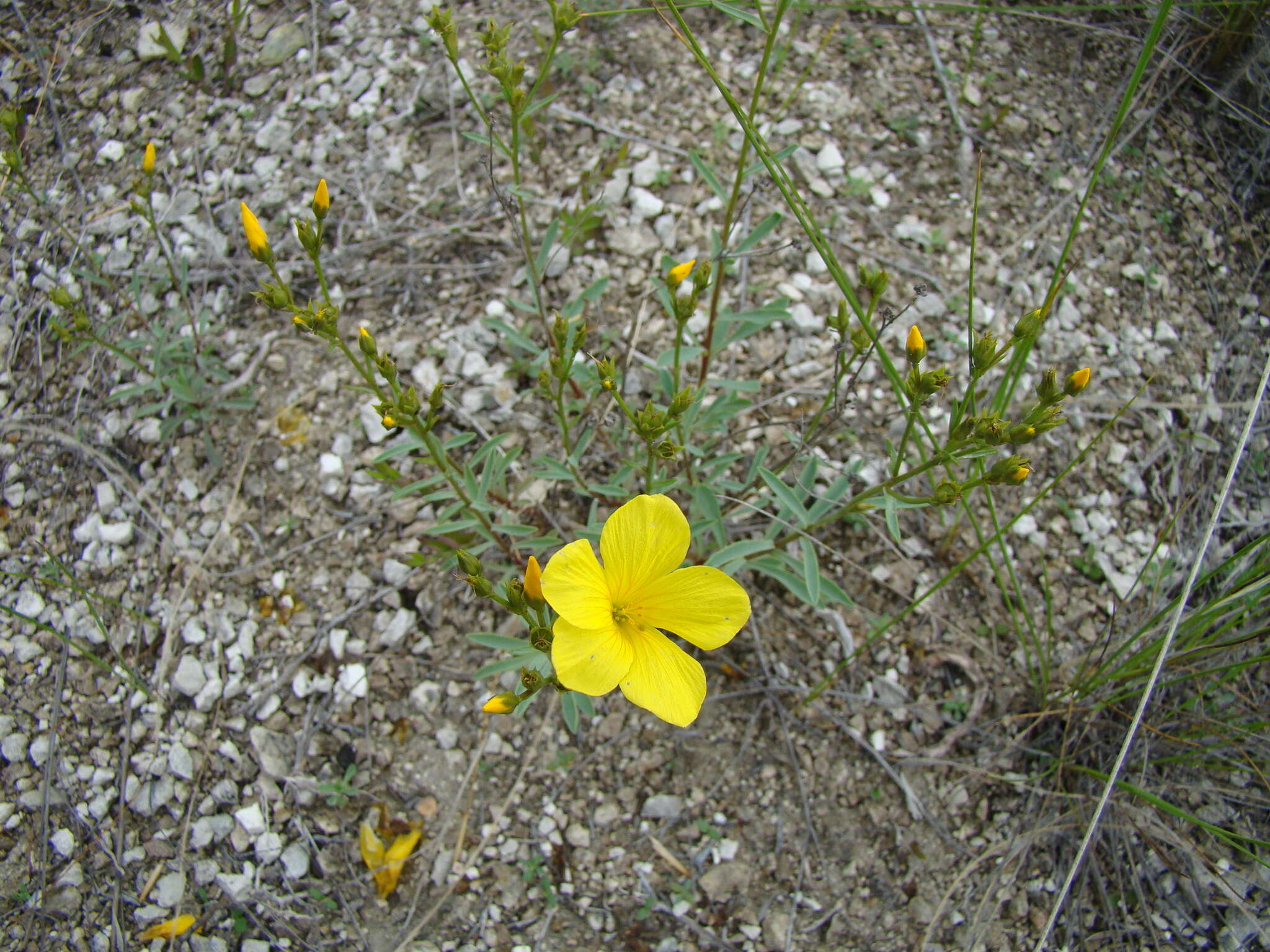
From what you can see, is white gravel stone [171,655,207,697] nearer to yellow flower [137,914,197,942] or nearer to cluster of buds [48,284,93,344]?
yellow flower [137,914,197,942]

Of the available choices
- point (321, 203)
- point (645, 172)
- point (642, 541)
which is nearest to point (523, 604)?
point (642, 541)

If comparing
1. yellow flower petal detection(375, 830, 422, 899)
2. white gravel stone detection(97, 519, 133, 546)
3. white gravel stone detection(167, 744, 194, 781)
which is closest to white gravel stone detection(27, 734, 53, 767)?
white gravel stone detection(167, 744, 194, 781)

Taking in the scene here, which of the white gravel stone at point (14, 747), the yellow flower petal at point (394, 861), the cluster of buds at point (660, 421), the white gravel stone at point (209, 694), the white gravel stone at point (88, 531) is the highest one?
the cluster of buds at point (660, 421)

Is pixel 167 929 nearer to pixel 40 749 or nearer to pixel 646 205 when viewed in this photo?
pixel 40 749

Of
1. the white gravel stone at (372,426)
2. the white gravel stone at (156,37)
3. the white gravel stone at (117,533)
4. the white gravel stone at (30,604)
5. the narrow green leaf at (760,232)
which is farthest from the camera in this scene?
the white gravel stone at (156,37)

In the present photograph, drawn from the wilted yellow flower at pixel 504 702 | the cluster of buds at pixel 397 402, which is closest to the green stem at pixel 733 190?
the cluster of buds at pixel 397 402

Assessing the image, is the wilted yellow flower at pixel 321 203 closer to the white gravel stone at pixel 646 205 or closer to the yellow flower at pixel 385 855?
the white gravel stone at pixel 646 205
